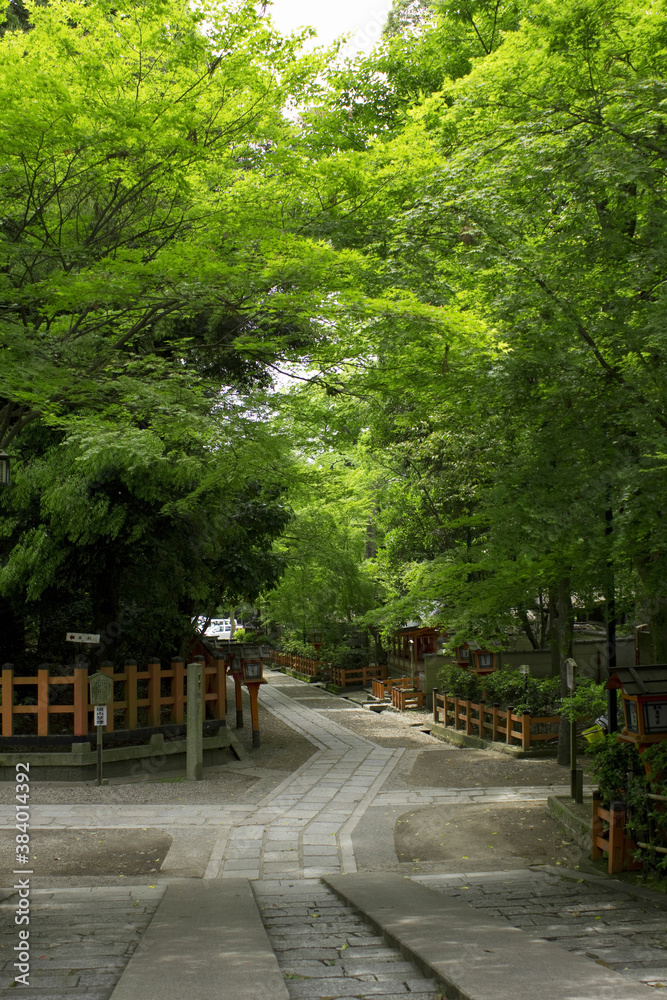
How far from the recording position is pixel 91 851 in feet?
27.3

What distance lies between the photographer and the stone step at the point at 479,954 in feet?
11.4

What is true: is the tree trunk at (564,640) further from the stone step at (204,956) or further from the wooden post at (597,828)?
the stone step at (204,956)

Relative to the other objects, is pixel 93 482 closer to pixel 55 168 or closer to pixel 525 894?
pixel 55 168

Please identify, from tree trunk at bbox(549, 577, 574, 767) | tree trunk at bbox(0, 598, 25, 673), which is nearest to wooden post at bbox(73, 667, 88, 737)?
tree trunk at bbox(0, 598, 25, 673)

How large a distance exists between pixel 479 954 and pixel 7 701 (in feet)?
30.0

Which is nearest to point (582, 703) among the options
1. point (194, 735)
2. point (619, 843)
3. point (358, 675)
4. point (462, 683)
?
point (619, 843)

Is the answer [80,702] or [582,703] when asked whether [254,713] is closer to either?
[80,702]

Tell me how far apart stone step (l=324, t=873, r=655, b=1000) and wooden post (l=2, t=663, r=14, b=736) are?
726cm

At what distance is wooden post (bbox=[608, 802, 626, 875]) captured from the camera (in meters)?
7.07

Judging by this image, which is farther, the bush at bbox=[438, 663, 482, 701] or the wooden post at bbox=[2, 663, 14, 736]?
the bush at bbox=[438, 663, 482, 701]

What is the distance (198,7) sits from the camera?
630 cm

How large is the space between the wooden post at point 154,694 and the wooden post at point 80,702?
1.23m

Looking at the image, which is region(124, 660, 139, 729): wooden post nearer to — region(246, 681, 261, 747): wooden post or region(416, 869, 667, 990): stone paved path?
region(246, 681, 261, 747): wooden post

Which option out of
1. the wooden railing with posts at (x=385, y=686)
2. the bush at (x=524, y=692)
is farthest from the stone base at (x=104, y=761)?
the wooden railing with posts at (x=385, y=686)
